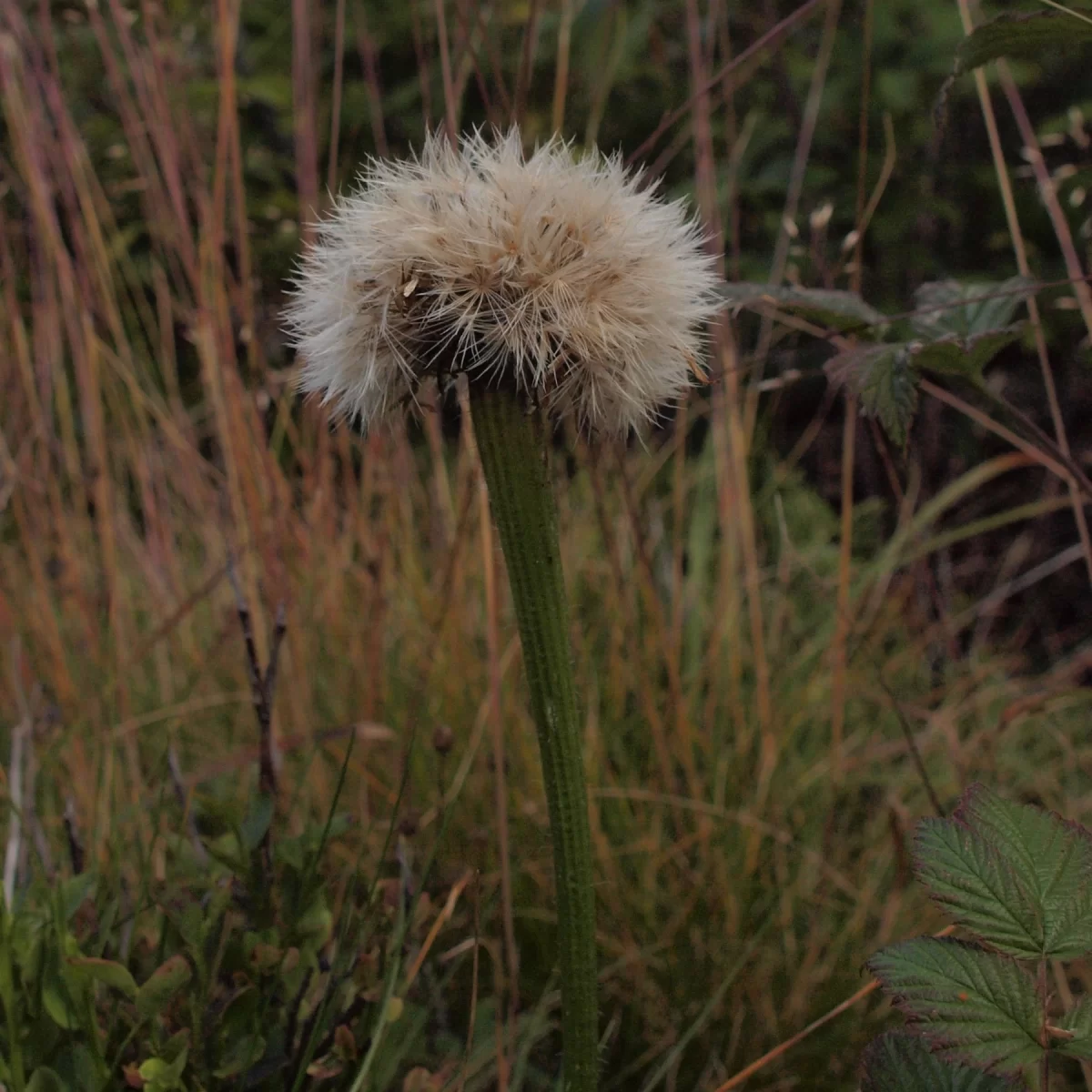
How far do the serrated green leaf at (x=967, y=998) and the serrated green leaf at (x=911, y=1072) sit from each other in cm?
5

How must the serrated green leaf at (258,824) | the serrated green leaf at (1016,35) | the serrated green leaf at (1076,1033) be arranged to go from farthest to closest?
1. the serrated green leaf at (258,824)
2. the serrated green leaf at (1016,35)
3. the serrated green leaf at (1076,1033)

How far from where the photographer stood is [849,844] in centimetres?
143

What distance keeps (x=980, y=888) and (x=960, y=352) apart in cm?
34

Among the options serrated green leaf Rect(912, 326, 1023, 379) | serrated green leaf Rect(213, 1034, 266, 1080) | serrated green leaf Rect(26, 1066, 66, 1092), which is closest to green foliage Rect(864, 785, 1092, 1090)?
serrated green leaf Rect(912, 326, 1023, 379)

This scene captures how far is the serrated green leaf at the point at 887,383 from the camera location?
738mm

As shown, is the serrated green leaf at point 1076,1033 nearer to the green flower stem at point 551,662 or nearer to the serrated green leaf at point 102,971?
the green flower stem at point 551,662

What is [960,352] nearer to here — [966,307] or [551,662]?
[966,307]

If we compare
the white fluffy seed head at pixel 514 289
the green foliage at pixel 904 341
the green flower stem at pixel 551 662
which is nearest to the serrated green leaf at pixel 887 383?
the green foliage at pixel 904 341

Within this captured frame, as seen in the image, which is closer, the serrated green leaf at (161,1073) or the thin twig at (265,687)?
the serrated green leaf at (161,1073)

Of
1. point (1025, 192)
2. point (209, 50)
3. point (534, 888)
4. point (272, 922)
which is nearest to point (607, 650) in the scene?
point (534, 888)

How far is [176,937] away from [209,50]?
93.1 inches

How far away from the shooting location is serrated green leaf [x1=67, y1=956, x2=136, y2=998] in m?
0.73

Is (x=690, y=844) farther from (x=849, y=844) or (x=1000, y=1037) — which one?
(x=1000, y=1037)

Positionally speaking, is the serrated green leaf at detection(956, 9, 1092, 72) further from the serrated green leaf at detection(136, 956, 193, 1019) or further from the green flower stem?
the serrated green leaf at detection(136, 956, 193, 1019)
